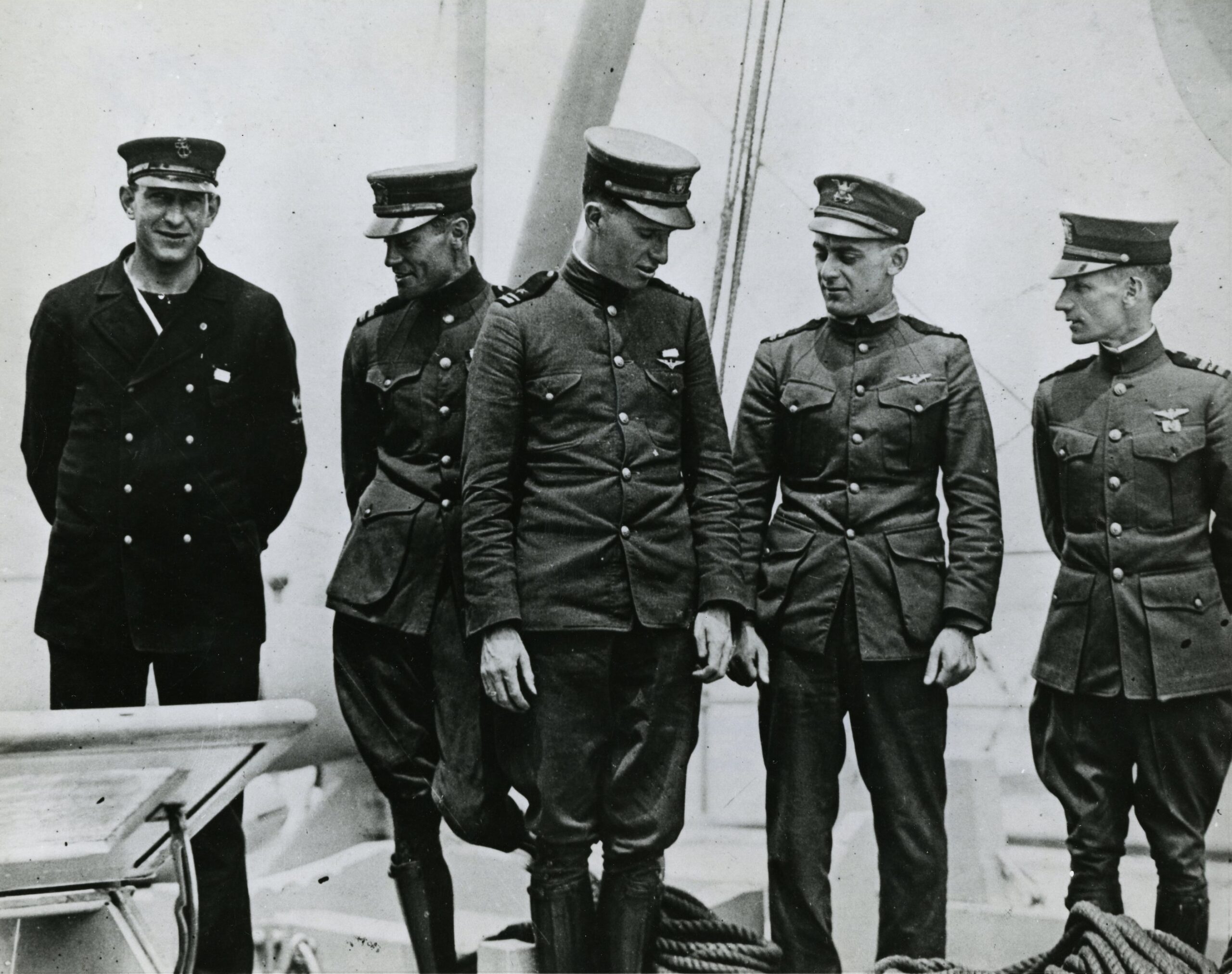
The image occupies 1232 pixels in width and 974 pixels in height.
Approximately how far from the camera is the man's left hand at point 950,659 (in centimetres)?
311

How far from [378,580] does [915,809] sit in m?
1.33

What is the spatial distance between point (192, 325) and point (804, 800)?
1869 millimetres

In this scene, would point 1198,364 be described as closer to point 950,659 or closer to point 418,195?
point 950,659

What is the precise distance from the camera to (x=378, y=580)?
3.18 metres

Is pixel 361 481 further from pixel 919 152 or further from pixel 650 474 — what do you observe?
pixel 919 152

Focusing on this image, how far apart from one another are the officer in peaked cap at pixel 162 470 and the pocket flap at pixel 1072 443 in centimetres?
192

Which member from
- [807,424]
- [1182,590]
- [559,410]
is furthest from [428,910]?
[1182,590]

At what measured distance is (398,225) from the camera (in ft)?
10.7

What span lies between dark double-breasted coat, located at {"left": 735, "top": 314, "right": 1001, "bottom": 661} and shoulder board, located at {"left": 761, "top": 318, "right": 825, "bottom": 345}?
0.06 meters

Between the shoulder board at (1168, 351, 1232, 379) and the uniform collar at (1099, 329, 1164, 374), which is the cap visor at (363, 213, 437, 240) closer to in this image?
the uniform collar at (1099, 329, 1164, 374)

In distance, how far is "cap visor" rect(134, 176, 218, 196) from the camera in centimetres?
341

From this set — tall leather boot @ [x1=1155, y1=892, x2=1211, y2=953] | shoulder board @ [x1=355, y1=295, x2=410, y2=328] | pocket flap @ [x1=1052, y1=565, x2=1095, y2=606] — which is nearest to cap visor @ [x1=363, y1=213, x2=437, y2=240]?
shoulder board @ [x1=355, y1=295, x2=410, y2=328]

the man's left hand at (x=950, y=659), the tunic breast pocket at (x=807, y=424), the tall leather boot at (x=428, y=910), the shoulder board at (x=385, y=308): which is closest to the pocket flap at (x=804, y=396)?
the tunic breast pocket at (x=807, y=424)

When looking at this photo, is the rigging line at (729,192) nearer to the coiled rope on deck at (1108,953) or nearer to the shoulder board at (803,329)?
the shoulder board at (803,329)
